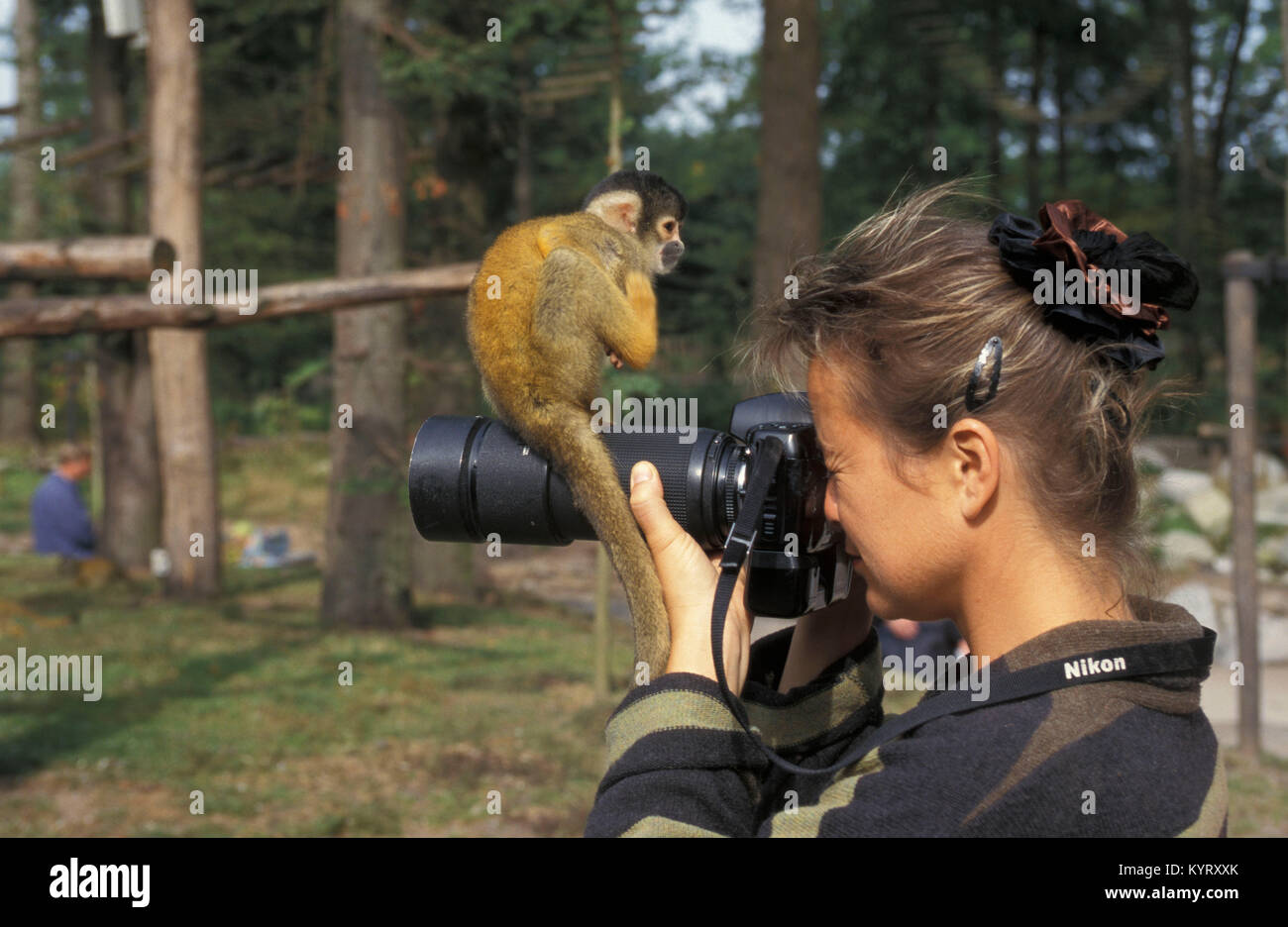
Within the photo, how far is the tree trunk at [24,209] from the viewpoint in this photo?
1309cm

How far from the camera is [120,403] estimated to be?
9.48 meters

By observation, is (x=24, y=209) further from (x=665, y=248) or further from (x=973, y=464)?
(x=973, y=464)

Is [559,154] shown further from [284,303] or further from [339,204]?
[284,303]

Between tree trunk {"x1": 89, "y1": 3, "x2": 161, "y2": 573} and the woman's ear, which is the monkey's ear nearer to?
the woman's ear

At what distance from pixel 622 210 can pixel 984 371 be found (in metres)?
1.48

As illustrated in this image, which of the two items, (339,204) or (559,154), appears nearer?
(339,204)

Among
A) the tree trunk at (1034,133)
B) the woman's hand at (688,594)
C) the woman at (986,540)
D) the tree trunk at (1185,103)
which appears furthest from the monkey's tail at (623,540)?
the tree trunk at (1185,103)

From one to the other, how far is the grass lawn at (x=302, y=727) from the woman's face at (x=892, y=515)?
3.42 m

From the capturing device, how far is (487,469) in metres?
1.54

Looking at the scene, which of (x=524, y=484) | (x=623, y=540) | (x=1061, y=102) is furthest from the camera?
(x=1061, y=102)

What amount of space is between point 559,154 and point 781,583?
34.4 ft

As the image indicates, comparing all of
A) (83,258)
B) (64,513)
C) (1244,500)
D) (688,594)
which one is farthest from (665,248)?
(64,513)

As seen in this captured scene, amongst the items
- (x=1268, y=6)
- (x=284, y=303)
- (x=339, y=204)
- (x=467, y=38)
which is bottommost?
(x=284, y=303)

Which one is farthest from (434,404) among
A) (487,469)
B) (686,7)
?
(487,469)
